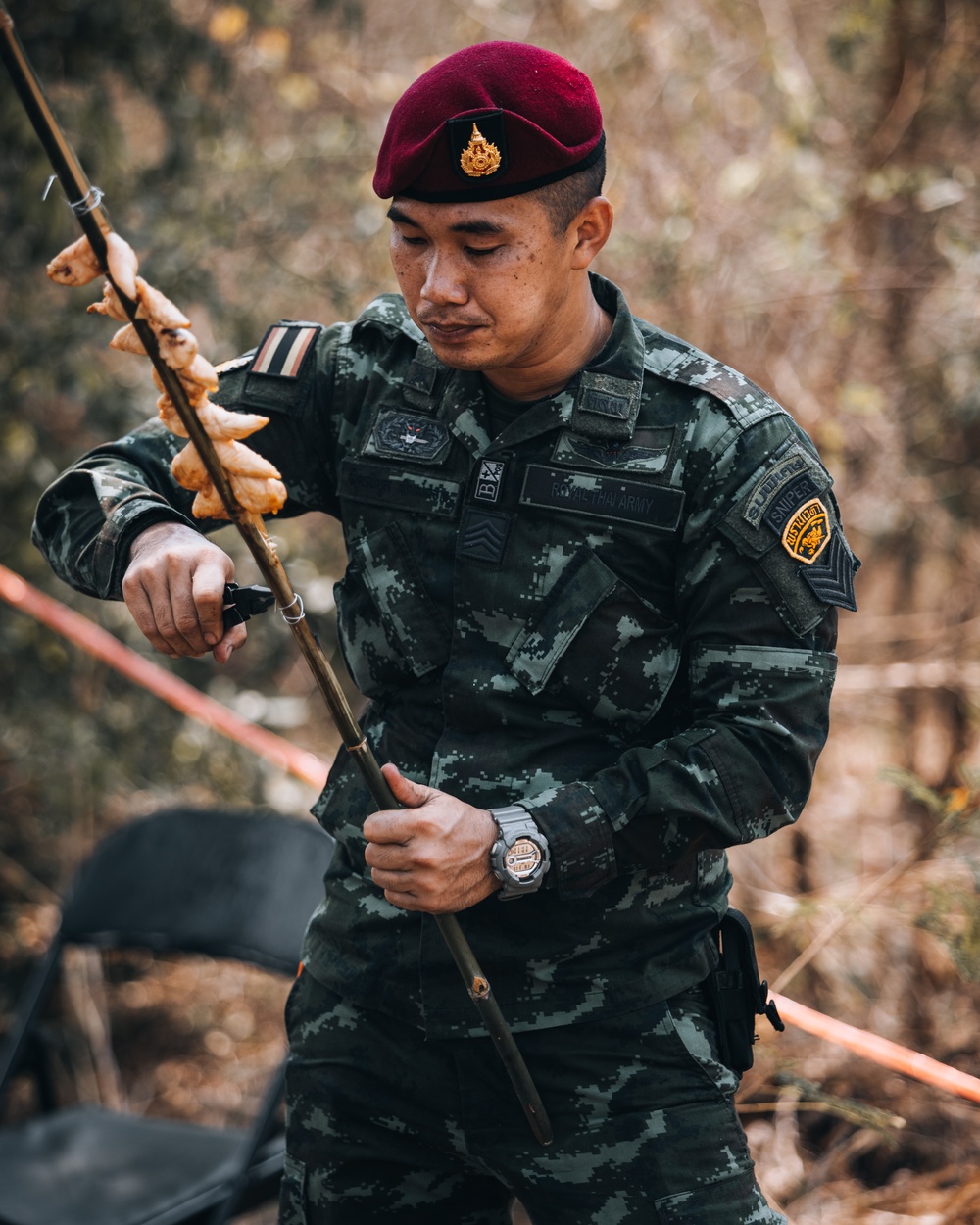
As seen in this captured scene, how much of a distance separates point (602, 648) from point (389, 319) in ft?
1.82

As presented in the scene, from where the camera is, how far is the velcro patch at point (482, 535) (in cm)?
148

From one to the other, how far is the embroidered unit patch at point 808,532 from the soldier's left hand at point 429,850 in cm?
46

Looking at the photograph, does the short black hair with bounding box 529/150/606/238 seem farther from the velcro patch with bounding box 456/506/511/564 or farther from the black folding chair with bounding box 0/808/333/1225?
the black folding chair with bounding box 0/808/333/1225

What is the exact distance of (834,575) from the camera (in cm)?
140

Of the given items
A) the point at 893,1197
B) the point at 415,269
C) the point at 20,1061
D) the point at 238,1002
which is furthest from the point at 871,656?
the point at 415,269

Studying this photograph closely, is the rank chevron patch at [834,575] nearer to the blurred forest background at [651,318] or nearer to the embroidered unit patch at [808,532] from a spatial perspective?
the embroidered unit patch at [808,532]

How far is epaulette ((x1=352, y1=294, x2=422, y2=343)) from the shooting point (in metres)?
1.63

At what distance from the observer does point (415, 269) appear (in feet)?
4.58

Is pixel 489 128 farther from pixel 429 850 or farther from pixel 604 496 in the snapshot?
pixel 429 850

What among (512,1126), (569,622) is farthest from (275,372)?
(512,1126)

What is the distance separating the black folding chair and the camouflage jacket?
857 millimetres

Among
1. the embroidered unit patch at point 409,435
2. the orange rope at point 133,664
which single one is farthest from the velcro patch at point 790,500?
the orange rope at point 133,664

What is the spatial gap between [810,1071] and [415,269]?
2404 mm

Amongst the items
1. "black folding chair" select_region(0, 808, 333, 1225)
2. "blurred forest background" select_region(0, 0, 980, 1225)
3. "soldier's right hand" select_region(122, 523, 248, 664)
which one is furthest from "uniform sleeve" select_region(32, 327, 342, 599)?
"blurred forest background" select_region(0, 0, 980, 1225)
